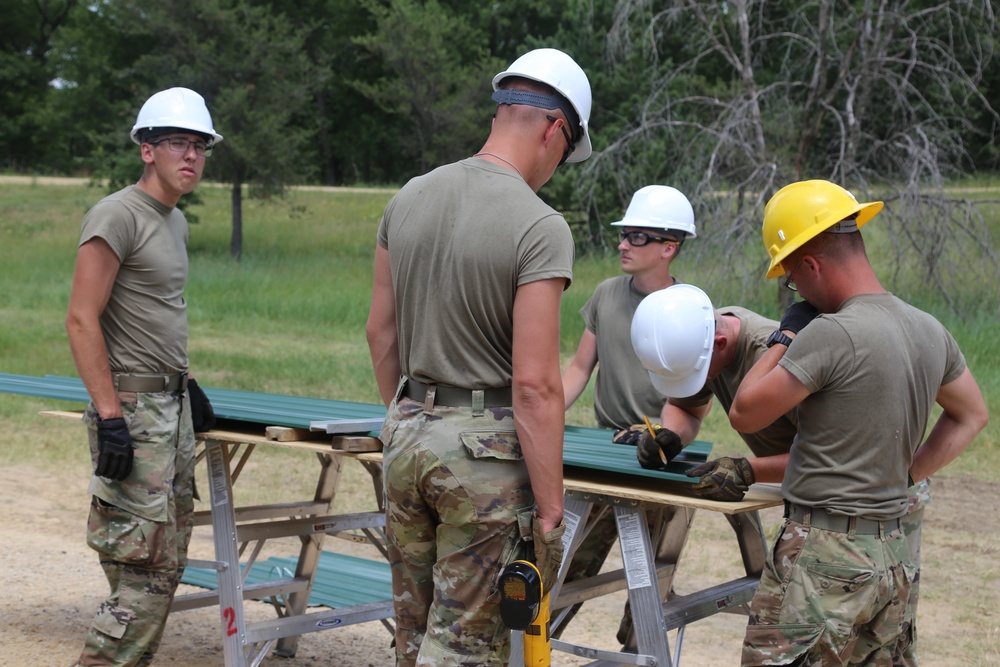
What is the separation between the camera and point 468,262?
9.02ft

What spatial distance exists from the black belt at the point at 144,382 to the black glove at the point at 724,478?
212 centimetres

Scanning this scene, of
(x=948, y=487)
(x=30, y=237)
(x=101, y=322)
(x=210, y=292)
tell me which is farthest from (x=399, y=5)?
(x=101, y=322)

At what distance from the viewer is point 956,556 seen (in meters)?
6.78

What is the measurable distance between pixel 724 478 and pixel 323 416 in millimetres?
1870

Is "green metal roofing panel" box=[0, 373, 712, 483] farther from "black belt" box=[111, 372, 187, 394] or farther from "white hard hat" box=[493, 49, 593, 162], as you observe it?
"white hard hat" box=[493, 49, 593, 162]

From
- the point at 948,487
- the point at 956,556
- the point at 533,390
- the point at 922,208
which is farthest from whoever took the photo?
the point at 922,208

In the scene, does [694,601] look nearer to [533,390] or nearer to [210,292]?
[533,390]

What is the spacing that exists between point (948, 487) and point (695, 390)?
218 inches

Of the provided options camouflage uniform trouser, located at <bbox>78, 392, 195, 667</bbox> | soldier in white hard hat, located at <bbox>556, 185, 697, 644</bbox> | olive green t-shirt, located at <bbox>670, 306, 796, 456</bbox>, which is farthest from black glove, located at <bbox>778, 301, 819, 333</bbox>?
camouflage uniform trouser, located at <bbox>78, 392, 195, 667</bbox>

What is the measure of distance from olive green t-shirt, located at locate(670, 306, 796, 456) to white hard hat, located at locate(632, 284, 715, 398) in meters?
0.19

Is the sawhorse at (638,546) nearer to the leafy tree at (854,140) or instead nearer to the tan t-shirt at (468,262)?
the tan t-shirt at (468,262)

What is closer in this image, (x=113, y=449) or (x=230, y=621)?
(x=113, y=449)

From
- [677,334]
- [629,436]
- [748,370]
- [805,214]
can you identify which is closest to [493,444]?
[677,334]

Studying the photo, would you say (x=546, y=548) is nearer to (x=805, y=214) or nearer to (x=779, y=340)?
(x=779, y=340)
